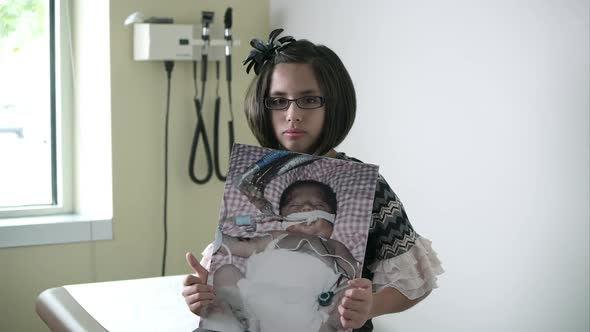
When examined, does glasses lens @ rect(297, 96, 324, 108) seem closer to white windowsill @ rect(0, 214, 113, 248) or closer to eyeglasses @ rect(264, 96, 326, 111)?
eyeglasses @ rect(264, 96, 326, 111)

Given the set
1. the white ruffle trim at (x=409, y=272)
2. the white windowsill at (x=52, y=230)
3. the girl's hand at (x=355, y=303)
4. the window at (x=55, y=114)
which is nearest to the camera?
the girl's hand at (x=355, y=303)

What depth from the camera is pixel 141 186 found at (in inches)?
110

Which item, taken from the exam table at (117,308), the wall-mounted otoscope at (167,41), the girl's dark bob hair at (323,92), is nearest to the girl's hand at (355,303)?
the girl's dark bob hair at (323,92)

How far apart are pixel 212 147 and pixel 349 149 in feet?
2.14

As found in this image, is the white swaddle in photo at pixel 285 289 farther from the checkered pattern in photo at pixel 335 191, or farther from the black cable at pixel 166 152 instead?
the black cable at pixel 166 152

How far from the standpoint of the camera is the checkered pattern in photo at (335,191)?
1.08 m

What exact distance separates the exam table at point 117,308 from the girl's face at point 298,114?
57 cm

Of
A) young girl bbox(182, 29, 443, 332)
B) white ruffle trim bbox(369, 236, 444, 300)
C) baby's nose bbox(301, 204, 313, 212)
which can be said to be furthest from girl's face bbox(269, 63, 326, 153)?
white ruffle trim bbox(369, 236, 444, 300)

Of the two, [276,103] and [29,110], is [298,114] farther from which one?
[29,110]

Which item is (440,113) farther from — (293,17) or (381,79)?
(293,17)

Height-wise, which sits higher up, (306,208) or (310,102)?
(310,102)

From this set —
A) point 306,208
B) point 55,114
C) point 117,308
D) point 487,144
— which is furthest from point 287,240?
point 55,114

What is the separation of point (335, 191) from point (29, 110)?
205cm

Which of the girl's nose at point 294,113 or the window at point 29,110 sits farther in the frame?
the window at point 29,110
